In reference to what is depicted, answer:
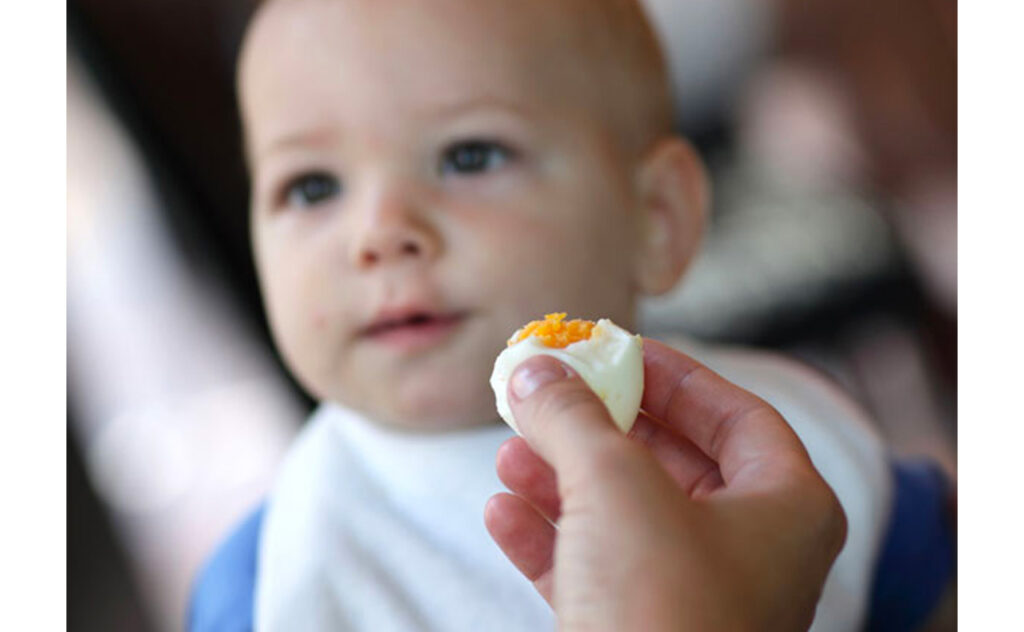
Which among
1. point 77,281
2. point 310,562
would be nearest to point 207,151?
point 77,281

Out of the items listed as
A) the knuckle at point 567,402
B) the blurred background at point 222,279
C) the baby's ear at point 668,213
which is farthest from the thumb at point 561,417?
the blurred background at point 222,279

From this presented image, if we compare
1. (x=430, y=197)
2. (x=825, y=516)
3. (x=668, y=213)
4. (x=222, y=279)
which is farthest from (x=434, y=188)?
(x=222, y=279)

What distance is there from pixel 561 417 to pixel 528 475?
10 cm

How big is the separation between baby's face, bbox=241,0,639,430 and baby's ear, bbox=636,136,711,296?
6 cm

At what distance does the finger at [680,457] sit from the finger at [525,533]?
0.06m

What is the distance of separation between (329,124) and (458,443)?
228 mm

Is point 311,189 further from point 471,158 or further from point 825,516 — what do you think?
point 825,516

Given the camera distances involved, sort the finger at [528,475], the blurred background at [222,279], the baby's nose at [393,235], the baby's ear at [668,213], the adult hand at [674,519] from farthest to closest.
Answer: the blurred background at [222,279] → the baby's ear at [668,213] → the baby's nose at [393,235] → the finger at [528,475] → the adult hand at [674,519]

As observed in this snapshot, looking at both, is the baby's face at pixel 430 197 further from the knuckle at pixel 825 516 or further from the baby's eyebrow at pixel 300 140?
the knuckle at pixel 825 516

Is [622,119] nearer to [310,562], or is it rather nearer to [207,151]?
[310,562]

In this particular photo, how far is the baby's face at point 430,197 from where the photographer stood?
571 mm
